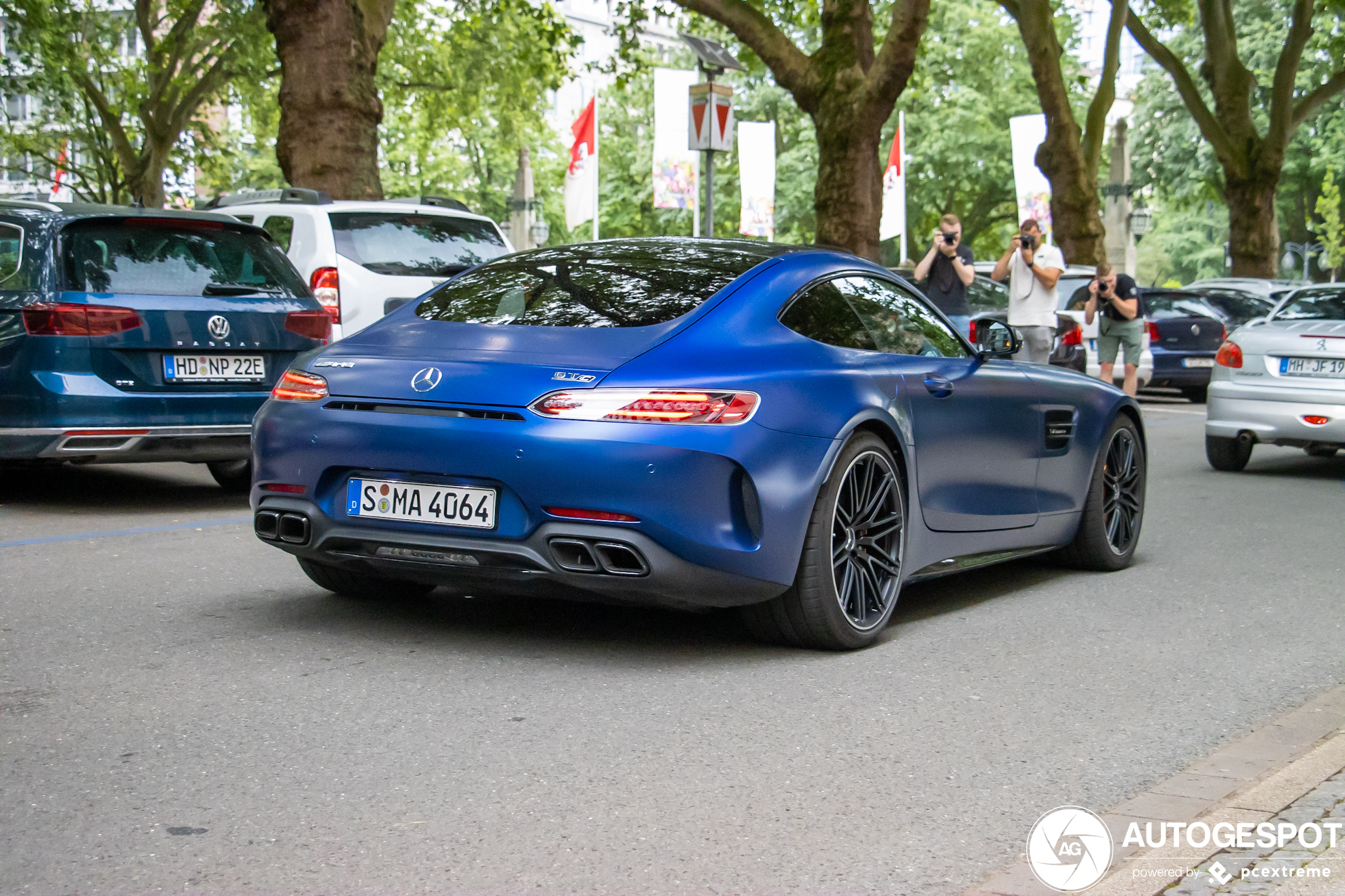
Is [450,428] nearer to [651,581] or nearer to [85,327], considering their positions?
[651,581]

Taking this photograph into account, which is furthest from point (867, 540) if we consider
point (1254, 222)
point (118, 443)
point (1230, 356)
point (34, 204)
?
point (1254, 222)

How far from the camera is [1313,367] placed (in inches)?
479

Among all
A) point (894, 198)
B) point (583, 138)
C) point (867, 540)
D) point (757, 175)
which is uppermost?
point (583, 138)

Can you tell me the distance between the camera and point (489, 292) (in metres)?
6.01

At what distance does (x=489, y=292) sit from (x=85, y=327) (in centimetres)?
350

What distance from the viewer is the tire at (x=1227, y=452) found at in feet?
42.0

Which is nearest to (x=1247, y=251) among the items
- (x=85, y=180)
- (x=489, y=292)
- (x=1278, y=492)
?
(x=1278, y=492)

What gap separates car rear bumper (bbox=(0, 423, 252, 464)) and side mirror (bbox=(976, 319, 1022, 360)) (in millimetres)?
3963

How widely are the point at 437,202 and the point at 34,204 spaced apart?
4.61 metres

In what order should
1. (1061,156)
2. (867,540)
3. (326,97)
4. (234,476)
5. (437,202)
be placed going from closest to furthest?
1. (867,540)
2. (234,476)
3. (437,202)
4. (326,97)
5. (1061,156)

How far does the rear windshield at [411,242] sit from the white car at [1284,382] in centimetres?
558

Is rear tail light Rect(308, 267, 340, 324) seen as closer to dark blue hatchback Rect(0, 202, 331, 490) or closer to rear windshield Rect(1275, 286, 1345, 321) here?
dark blue hatchback Rect(0, 202, 331, 490)

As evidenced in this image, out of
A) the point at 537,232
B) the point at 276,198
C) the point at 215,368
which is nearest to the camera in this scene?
the point at 215,368

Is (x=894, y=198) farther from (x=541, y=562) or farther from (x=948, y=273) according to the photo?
(x=541, y=562)
